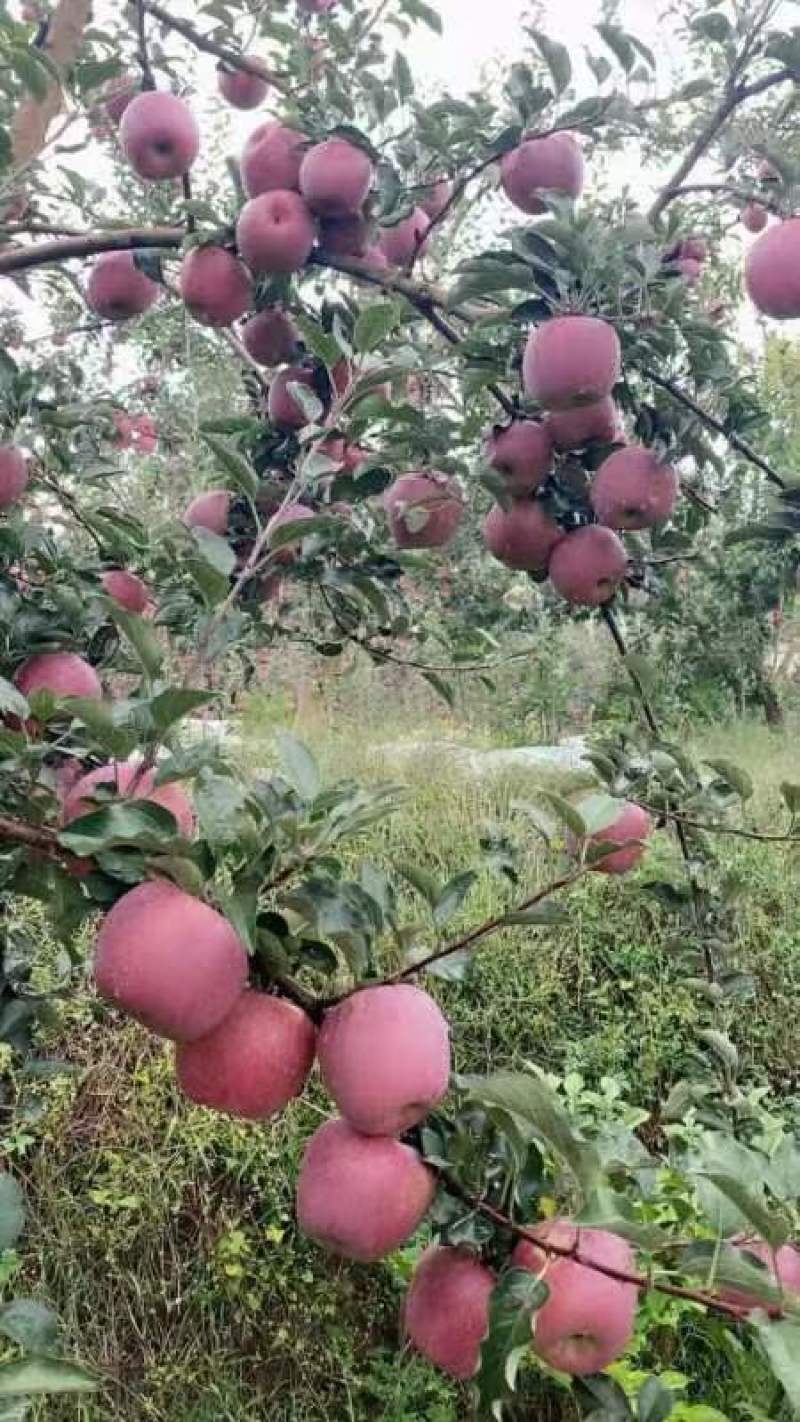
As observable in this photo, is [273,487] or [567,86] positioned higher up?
[567,86]

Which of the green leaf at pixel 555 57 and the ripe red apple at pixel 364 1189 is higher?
the green leaf at pixel 555 57

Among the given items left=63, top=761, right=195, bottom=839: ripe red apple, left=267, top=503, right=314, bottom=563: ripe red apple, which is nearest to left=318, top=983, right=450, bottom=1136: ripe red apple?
left=63, top=761, right=195, bottom=839: ripe red apple

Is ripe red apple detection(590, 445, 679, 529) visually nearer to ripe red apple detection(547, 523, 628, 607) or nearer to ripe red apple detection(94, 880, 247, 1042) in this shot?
ripe red apple detection(547, 523, 628, 607)

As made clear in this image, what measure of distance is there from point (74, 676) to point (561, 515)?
0.52 m

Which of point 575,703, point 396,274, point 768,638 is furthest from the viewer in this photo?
point 768,638

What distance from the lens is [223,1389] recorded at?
1789 millimetres

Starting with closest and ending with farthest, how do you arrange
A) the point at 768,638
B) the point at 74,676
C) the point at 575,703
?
the point at 74,676 < the point at 575,703 < the point at 768,638

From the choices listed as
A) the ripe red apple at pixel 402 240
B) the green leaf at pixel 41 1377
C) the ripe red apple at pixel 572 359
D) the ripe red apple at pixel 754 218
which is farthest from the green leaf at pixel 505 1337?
the ripe red apple at pixel 754 218

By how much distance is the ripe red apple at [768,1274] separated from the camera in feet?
1.91

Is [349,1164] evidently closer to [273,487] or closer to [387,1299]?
[273,487]

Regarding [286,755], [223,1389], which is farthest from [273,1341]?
[286,755]

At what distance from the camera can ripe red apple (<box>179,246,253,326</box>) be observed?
1.18m

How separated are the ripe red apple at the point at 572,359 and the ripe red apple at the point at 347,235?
0.27 metres

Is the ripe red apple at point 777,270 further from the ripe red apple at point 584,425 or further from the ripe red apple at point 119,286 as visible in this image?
the ripe red apple at point 119,286
